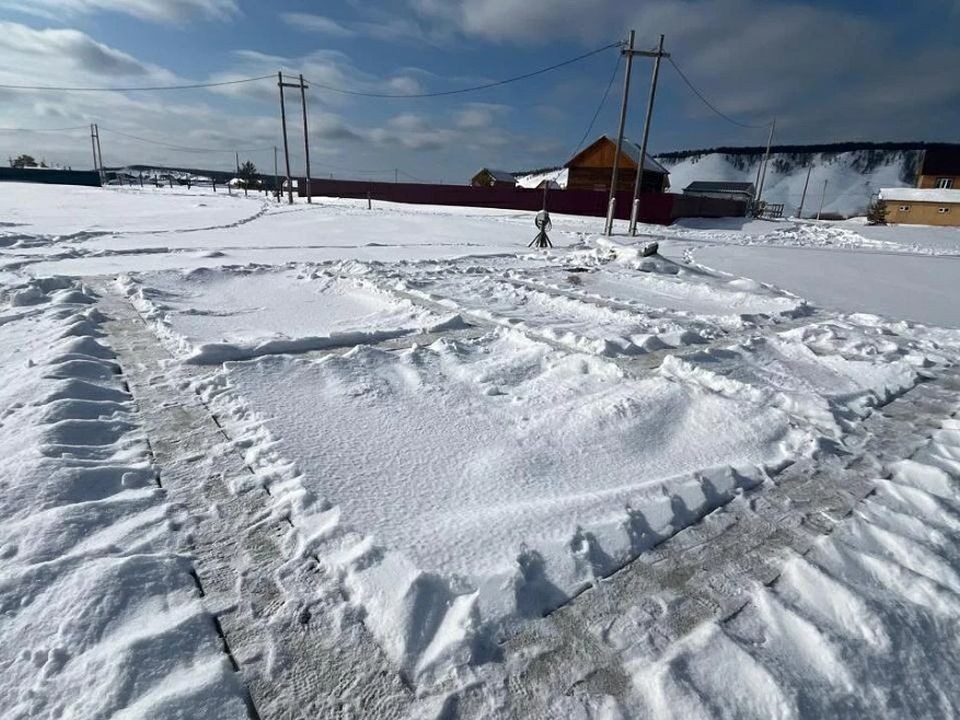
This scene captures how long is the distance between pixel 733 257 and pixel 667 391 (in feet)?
32.9

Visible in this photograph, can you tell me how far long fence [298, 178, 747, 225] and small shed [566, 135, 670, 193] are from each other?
3.72m

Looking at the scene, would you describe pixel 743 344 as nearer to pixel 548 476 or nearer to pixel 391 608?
pixel 548 476

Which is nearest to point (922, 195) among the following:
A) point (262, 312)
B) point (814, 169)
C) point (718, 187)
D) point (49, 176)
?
point (718, 187)

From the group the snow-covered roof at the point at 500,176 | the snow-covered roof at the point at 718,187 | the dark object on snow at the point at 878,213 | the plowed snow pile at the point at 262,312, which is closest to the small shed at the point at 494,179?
the snow-covered roof at the point at 500,176

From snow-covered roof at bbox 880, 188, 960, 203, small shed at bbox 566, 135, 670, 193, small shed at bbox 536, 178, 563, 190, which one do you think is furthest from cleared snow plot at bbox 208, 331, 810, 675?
snow-covered roof at bbox 880, 188, 960, 203

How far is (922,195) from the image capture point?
130ft

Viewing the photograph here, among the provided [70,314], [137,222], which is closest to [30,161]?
[137,222]

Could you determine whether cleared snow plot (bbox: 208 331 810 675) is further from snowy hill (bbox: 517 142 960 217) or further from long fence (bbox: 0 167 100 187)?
snowy hill (bbox: 517 142 960 217)

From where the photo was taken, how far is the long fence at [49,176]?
40.4 metres

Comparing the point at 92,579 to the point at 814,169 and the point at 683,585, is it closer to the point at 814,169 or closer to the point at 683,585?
the point at 683,585

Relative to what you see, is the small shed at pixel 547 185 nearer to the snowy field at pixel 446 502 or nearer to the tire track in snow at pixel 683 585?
the snowy field at pixel 446 502

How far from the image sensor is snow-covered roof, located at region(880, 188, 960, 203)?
38.4m

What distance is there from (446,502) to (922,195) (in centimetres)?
5337

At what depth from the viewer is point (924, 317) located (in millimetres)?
6328
